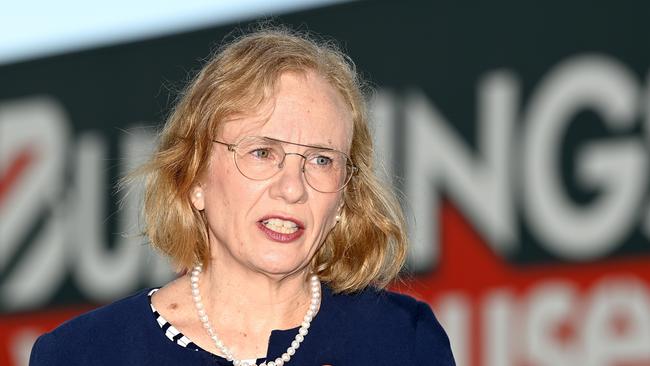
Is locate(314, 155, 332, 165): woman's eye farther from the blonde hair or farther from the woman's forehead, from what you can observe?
the blonde hair

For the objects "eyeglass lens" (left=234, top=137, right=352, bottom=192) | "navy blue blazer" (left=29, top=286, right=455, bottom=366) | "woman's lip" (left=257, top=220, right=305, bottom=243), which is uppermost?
"eyeglass lens" (left=234, top=137, right=352, bottom=192)

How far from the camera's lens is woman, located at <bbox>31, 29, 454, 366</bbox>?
249cm

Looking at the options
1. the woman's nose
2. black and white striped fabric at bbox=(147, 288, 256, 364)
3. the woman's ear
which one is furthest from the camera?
the woman's ear

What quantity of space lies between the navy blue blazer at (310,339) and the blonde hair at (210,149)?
0.25 feet

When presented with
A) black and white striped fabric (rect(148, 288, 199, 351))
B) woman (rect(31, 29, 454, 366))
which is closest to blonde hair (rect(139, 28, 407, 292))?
woman (rect(31, 29, 454, 366))

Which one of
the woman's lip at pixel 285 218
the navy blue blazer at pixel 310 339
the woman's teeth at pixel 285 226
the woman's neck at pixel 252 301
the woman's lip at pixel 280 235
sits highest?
the woman's lip at pixel 285 218

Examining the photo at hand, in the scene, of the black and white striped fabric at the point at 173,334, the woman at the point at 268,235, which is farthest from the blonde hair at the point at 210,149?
the black and white striped fabric at the point at 173,334

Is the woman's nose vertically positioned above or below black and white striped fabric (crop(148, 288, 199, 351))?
above

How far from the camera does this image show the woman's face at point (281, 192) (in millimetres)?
2467

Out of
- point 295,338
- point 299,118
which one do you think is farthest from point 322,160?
point 295,338

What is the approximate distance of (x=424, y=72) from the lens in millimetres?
6465

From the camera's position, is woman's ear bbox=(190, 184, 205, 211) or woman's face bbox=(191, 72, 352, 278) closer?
woman's face bbox=(191, 72, 352, 278)

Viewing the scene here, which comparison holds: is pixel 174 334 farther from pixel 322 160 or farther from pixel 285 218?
pixel 322 160

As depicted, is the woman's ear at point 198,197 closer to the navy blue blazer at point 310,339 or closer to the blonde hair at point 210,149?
the blonde hair at point 210,149
